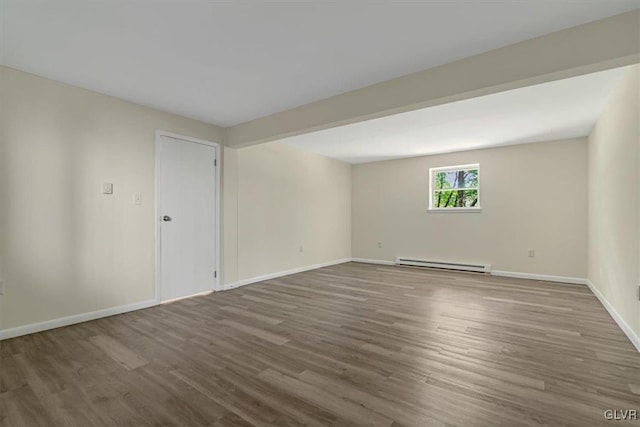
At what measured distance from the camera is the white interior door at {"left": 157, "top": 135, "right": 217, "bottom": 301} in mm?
3707

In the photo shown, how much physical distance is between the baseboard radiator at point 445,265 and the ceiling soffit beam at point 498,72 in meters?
3.97

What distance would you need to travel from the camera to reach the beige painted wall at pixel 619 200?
2.42 meters

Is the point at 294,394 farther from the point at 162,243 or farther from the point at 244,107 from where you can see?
the point at 244,107

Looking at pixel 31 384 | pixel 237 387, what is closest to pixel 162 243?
pixel 31 384

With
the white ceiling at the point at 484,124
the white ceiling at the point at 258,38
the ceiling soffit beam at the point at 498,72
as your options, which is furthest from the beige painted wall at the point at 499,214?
the white ceiling at the point at 258,38

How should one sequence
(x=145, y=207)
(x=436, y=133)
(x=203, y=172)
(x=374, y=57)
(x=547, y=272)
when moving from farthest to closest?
(x=547, y=272), (x=436, y=133), (x=203, y=172), (x=145, y=207), (x=374, y=57)

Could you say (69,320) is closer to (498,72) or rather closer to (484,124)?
(498,72)

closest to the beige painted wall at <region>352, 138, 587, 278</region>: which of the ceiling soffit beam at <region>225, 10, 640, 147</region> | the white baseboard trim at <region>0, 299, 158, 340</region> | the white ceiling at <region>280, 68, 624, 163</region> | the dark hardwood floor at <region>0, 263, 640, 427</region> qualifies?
the white ceiling at <region>280, 68, 624, 163</region>

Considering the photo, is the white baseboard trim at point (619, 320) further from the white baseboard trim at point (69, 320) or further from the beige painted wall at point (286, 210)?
the white baseboard trim at point (69, 320)

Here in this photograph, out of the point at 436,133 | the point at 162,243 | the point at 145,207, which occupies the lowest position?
→ the point at 162,243

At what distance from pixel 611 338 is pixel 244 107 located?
4.24 meters

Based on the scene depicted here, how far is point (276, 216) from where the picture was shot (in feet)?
17.4

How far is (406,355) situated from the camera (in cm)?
225

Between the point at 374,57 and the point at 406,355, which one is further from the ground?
the point at 374,57
